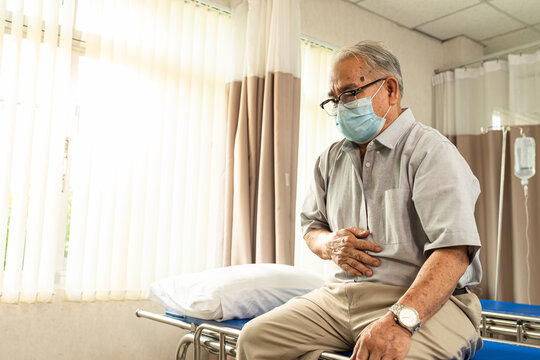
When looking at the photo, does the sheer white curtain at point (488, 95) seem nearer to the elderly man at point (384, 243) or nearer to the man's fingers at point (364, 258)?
the elderly man at point (384, 243)

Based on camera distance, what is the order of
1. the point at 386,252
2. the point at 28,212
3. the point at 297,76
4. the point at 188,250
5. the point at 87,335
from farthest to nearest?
the point at 297,76 → the point at 188,250 → the point at 87,335 → the point at 28,212 → the point at 386,252

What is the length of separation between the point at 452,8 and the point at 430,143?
293cm

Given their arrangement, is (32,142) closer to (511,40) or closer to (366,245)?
(366,245)

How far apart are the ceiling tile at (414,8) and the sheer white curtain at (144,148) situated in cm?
147

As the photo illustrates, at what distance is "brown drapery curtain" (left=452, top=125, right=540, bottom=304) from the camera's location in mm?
3629

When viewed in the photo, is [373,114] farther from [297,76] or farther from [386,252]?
[297,76]

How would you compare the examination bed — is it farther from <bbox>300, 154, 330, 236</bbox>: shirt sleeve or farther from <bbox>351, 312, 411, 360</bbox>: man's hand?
<bbox>300, 154, 330, 236</bbox>: shirt sleeve

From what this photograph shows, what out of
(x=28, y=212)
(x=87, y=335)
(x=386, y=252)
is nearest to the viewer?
(x=386, y=252)

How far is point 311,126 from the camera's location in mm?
3568

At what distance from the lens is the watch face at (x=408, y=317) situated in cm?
115

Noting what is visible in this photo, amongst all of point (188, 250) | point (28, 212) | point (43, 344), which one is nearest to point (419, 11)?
point (188, 250)

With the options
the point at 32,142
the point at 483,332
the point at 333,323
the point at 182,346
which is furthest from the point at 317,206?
the point at 32,142

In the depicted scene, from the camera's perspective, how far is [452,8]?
12.5 ft

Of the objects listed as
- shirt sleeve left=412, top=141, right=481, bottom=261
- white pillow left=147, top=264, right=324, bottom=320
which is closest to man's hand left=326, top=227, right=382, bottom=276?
shirt sleeve left=412, top=141, right=481, bottom=261
